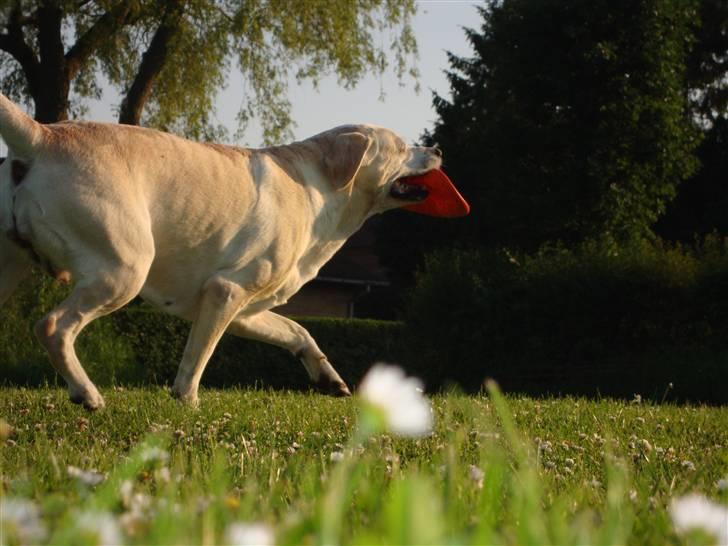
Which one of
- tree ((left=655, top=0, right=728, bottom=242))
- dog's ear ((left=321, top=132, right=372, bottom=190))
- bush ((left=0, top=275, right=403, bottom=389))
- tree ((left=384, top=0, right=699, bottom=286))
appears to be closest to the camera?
dog's ear ((left=321, top=132, right=372, bottom=190))

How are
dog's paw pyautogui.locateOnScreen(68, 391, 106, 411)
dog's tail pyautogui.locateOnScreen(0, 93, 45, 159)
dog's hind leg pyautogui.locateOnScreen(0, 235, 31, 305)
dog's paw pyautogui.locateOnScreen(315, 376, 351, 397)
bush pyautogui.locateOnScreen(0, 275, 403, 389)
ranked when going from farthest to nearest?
bush pyautogui.locateOnScreen(0, 275, 403, 389)
dog's paw pyautogui.locateOnScreen(315, 376, 351, 397)
dog's hind leg pyautogui.locateOnScreen(0, 235, 31, 305)
dog's paw pyautogui.locateOnScreen(68, 391, 106, 411)
dog's tail pyautogui.locateOnScreen(0, 93, 45, 159)

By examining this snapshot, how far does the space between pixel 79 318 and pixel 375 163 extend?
3.06 metres

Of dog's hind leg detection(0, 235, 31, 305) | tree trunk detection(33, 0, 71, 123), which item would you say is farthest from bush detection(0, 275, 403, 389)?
dog's hind leg detection(0, 235, 31, 305)

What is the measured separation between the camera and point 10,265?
5902mm

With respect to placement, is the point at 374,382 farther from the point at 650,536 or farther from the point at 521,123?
the point at 521,123

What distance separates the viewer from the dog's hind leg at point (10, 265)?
5.81m

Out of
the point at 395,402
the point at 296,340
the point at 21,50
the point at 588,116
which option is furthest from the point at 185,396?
the point at 588,116

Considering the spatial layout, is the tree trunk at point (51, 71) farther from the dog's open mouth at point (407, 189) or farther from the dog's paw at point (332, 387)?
the dog's paw at point (332, 387)

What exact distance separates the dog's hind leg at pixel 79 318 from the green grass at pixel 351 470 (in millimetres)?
246

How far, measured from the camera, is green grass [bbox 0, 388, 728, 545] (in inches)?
68.9

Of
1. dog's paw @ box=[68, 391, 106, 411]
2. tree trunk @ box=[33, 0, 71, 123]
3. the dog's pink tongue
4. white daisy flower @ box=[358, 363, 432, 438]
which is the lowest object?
dog's paw @ box=[68, 391, 106, 411]

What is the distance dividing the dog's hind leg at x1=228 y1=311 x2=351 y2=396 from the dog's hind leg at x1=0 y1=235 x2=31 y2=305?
6.44ft

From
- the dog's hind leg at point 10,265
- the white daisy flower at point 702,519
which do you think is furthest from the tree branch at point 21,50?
the white daisy flower at point 702,519

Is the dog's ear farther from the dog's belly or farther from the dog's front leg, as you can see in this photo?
the dog's front leg
